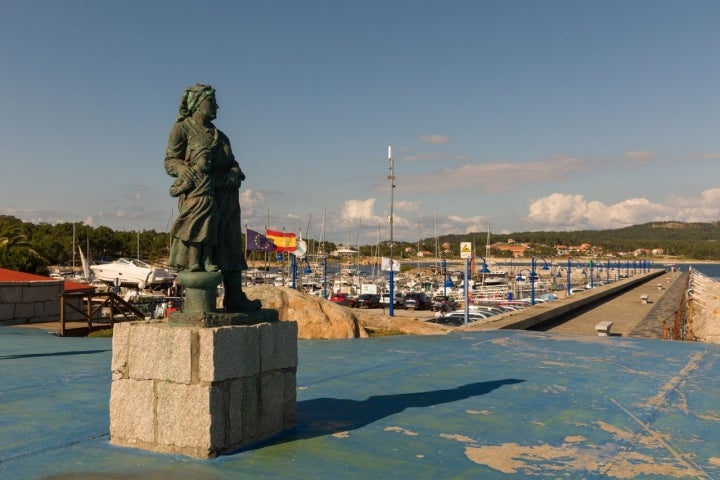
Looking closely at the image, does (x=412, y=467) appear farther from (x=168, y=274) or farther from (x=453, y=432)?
(x=168, y=274)

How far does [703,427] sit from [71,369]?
9.81 m

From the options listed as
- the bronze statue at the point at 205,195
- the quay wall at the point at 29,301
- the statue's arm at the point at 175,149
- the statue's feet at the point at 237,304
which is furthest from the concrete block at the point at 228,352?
the quay wall at the point at 29,301

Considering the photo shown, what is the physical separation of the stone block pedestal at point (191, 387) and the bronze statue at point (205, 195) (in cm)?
75

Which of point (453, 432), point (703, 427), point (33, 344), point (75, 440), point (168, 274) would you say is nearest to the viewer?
point (75, 440)

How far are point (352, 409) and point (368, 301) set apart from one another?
4338cm

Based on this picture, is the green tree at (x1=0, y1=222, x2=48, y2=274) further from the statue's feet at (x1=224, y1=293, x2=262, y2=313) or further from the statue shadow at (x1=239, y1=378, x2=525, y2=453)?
the statue's feet at (x1=224, y1=293, x2=262, y2=313)

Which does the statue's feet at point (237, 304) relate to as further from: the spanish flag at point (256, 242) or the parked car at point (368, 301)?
the parked car at point (368, 301)

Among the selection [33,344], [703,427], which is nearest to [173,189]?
[703,427]

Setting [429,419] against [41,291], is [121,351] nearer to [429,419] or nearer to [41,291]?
[429,419]

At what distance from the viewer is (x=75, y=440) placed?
6.34 metres

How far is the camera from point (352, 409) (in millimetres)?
7918

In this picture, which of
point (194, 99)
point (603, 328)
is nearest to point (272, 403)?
point (194, 99)

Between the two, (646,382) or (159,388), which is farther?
(646,382)

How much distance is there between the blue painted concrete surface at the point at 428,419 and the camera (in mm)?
5672
